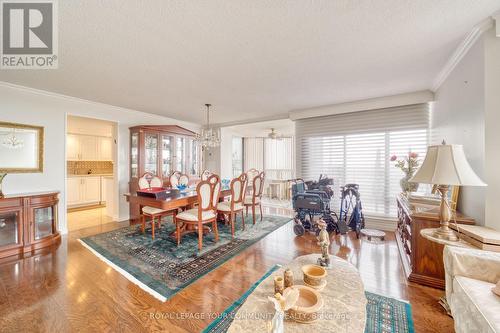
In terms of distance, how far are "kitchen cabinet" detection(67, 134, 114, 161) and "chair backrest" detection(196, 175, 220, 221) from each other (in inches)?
189

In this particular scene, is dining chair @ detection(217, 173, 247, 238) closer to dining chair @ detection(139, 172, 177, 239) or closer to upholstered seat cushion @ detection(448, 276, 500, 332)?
dining chair @ detection(139, 172, 177, 239)

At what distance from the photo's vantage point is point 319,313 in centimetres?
106

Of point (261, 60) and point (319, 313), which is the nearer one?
point (319, 313)

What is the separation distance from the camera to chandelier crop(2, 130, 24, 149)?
3.15 metres

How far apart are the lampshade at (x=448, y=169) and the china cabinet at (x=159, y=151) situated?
16.0 ft

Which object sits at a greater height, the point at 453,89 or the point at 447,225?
Result: the point at 453,89

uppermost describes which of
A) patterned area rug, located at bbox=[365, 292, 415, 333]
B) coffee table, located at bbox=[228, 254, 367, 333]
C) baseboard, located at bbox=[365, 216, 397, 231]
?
coffee table, located at bbox=[228, 254, 367, 333]

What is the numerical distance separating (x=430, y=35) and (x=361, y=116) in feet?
7.46

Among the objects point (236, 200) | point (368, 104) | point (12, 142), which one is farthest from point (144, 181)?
point (368, 104)

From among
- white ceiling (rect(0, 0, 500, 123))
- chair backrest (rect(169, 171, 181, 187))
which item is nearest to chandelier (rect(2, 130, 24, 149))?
white ceiling (rect(0, 0, 500, 123))

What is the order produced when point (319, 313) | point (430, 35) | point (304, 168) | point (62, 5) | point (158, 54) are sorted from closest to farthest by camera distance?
point (319, 313) < point (62, 5) < point (430, 35) < point (158, 54) < point (304, 168)

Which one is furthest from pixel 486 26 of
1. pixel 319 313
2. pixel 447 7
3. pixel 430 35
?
pixel 319 313

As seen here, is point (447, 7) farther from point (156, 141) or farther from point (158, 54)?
point (156, 141)

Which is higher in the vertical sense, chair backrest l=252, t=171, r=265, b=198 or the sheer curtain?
the sheer curtain
